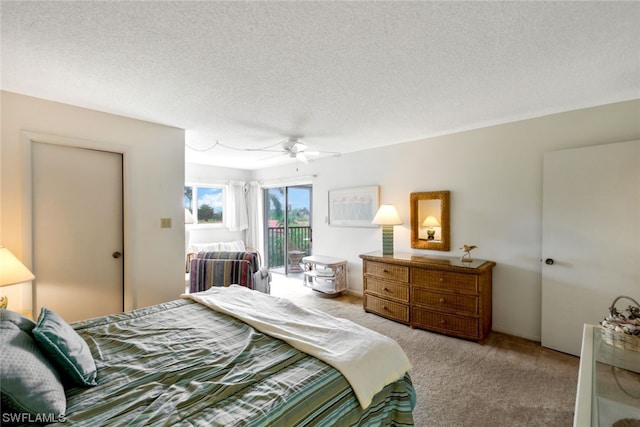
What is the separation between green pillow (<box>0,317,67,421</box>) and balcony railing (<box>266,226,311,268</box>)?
4.55m

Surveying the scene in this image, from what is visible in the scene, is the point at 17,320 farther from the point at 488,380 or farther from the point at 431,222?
the point at 431,222

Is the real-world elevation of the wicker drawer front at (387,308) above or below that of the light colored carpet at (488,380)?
above

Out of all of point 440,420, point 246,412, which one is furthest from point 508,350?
point 246,412

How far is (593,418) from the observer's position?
1.04 meters

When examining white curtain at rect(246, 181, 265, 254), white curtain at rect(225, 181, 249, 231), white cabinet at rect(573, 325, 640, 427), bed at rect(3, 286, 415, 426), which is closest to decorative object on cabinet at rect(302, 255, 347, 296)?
white curtain at rect(246, 181, 265, 254)

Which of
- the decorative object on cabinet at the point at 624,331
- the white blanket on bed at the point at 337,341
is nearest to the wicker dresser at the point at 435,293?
the decorative object on cabinet at the point at 624,331

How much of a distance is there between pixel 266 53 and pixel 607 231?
10.5ft

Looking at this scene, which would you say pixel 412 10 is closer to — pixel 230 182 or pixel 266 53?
pixel 266 53

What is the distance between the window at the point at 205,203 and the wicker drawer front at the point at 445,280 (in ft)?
13.9

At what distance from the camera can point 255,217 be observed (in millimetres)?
6082

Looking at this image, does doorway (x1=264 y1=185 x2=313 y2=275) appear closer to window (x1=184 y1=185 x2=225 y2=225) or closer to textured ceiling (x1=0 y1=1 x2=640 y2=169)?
window (x1=184 y1=185 x2=225 y2=225)

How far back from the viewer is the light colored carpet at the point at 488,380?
1834mm

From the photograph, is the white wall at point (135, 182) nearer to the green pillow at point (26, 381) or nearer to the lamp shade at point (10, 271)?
the lamp shade at point (10, 271)

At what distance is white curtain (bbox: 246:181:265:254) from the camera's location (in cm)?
607
